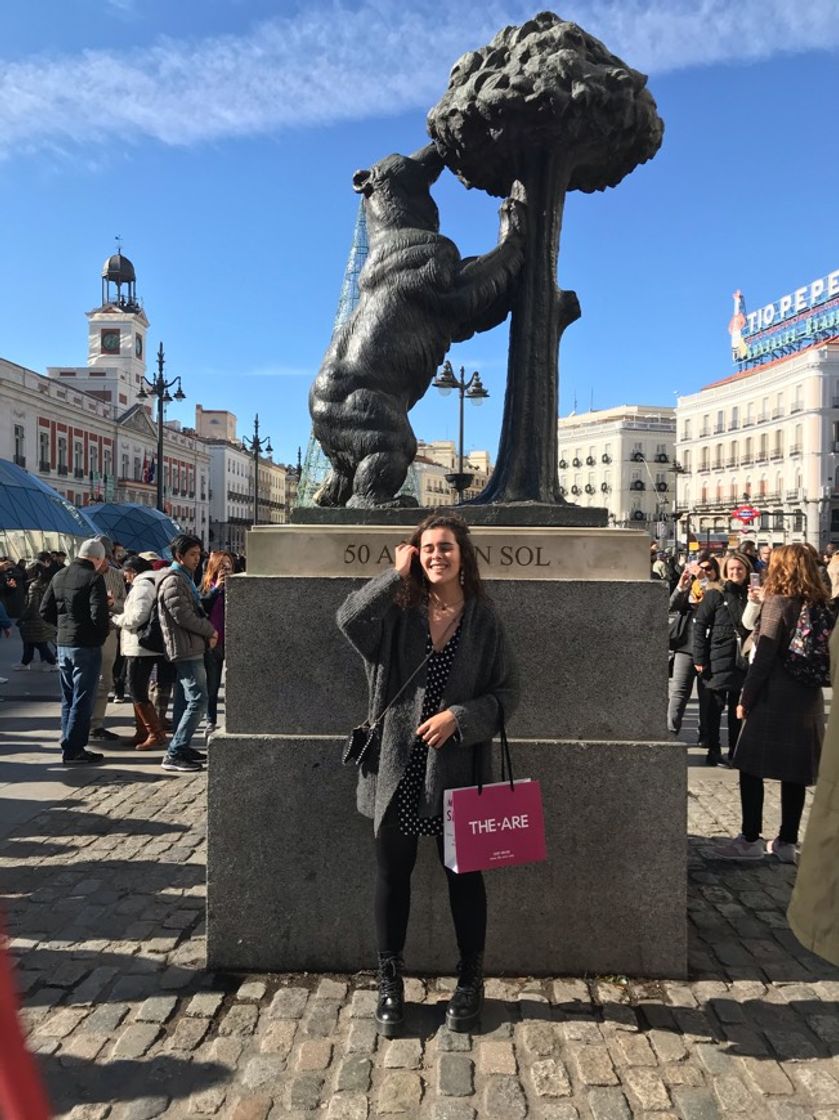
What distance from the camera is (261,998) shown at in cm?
323

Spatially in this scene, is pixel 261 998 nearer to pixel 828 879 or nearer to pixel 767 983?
pixel 767 983

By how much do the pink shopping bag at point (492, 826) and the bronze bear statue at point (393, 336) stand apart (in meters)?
1.58

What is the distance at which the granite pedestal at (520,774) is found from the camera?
339 centimetres

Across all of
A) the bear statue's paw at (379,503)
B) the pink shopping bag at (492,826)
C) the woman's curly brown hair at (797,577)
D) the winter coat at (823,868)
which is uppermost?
the bear statue's paw at (379,503)

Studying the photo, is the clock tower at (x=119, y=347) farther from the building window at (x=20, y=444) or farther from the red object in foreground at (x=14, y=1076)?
the red object in foreground at (x=14, y=1076)

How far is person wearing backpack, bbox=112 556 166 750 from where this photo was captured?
7.61 metres

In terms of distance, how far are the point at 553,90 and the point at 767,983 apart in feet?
13.2

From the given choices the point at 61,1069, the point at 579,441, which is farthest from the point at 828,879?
the point at 579,441

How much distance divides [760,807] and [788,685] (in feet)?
2.56

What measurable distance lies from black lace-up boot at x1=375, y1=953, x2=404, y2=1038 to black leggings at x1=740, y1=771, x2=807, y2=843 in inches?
105

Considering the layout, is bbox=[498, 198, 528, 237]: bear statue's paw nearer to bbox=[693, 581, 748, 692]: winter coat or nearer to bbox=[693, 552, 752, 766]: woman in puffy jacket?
bbox=[693, 552, 752, 766]: woman in puffy jacket

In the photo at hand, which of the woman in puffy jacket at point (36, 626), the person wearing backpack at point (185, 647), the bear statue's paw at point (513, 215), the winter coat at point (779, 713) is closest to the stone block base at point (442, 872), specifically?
the winter coat at point (779, 713)

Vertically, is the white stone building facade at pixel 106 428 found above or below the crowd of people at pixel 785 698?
above

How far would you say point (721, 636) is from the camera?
7.15 m
